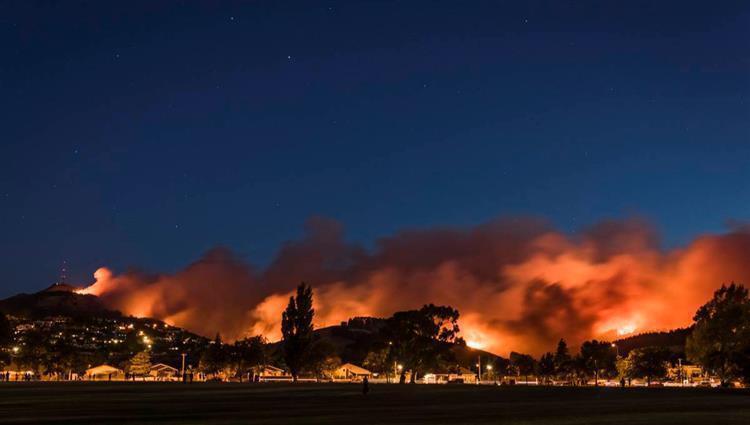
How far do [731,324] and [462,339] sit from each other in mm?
53216

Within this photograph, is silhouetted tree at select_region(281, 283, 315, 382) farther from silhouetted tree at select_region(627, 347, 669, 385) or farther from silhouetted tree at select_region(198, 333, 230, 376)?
silhouetted tree at select_region(627, 347, 669, 385)

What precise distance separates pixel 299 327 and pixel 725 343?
3008 inches

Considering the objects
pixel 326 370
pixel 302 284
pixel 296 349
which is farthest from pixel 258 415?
pixel 326 370

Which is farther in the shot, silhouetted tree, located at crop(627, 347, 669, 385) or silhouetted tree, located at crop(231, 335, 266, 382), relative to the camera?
silhouetted tree, located at crop(231, 335, 266, 382)

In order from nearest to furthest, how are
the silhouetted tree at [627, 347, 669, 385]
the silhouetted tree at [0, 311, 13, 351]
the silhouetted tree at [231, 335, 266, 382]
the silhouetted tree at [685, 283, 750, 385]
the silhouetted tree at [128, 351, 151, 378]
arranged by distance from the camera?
the silhouetted tree at [685, 283, 750, 385] → the silhouetted tree at [0, 311, 13, 351] → the silhouetted tree at [627, 347, 669, 385] → the silhouetted tree at [231, 335, 266, 382] → the silhouetted tree at [128, 351, 151, 378]

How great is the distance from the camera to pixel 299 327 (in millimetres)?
144625

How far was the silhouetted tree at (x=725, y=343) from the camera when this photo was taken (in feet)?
299

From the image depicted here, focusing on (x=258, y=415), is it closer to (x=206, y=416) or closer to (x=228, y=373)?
(x=206, y=416)

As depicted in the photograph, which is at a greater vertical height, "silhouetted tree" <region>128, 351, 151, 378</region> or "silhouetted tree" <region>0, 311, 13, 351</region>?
"silhouetted tree" <region>0, 311, 13, 351</region>

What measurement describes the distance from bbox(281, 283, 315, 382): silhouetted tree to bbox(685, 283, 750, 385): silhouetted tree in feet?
221

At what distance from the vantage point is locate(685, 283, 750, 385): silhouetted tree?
299 ft

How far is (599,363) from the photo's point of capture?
196875mm

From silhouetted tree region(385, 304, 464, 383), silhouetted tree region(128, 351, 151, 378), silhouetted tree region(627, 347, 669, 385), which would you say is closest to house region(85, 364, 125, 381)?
silhouetted tree region(128, 351, 151, 378)

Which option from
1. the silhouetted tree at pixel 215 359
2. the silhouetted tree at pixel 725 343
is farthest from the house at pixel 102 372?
the silhouetted tree at pixel 725 343
